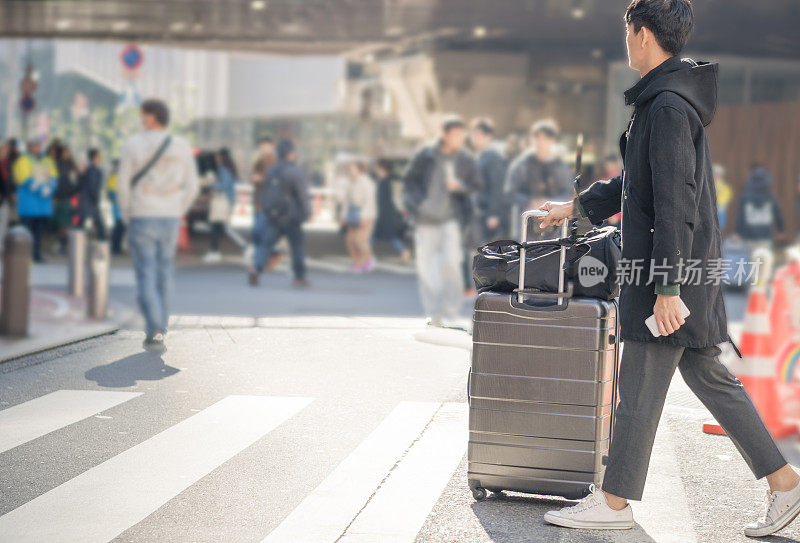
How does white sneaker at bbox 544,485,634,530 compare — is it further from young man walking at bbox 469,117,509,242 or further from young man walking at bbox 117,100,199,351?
young man walking at bbox 469,117,509,242

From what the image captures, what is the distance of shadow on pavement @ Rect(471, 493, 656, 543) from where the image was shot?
449 cm

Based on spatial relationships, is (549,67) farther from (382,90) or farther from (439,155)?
(439,155)

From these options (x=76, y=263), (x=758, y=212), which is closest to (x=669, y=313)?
(x=76, y=263)

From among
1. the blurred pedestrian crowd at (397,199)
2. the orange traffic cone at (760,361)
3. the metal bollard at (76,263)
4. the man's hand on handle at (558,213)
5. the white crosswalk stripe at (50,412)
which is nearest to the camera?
the man's hand on handle at (558,213)

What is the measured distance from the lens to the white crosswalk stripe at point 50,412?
6.26 meters

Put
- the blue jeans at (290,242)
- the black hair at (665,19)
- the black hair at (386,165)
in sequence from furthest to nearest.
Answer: the black hair at (386,165) < the blue jeans at (290,242) < the black hair at (665,19)

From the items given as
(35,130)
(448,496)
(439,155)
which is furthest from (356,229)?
(35,130)

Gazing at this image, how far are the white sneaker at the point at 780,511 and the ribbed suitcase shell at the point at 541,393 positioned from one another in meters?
0.67

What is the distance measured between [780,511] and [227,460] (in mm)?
2587

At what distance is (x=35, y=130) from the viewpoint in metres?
38.7

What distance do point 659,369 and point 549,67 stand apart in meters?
18.5

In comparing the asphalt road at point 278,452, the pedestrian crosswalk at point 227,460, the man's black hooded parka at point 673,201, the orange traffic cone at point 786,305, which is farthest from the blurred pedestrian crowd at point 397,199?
the man's black hooded parka at point 673,201

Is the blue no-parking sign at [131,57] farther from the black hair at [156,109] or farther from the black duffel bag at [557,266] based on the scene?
the black duffel bag at [557,266]

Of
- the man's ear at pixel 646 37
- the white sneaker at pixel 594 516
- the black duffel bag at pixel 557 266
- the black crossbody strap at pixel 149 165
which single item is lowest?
the white sneaker at pixel 594 516
